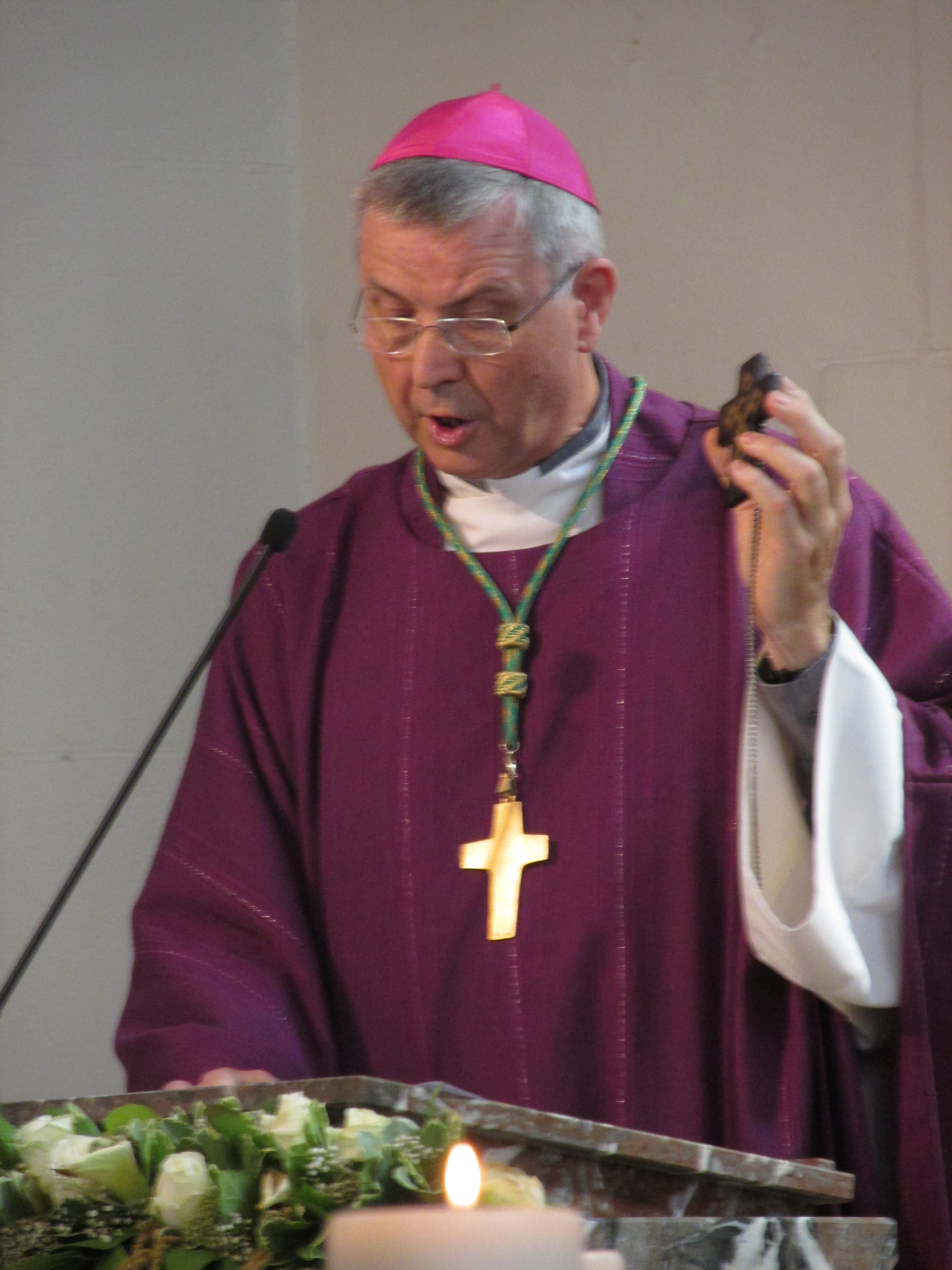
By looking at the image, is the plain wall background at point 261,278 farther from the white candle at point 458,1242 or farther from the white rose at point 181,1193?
the white candle at point 458,1242

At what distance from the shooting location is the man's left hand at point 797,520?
240cm

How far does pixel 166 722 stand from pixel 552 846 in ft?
1.98

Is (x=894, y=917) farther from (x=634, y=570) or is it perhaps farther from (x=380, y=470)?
(x=380, y=470)

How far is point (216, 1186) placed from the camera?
141 centimetres

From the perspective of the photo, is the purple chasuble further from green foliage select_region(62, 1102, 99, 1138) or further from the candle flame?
the candle flame

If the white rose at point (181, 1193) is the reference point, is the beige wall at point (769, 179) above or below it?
above

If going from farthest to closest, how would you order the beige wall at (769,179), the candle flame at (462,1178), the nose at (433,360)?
the beige wall at (769,179)
the nose at (433,360)
the candle flame at (462,1178)

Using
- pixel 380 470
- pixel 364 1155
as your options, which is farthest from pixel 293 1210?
pixel 380 470

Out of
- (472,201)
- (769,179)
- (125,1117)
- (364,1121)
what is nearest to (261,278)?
(769,179)

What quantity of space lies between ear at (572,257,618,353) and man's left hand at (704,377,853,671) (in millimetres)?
507

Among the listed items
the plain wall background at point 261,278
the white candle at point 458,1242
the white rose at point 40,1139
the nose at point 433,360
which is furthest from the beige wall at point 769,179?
the white candle at point 458,1242

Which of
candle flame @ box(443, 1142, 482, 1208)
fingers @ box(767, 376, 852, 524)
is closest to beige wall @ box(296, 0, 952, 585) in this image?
fingers @ box(767, 376, 852, 524)

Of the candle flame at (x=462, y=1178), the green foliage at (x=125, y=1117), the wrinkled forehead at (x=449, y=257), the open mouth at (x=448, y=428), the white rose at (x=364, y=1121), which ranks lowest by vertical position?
the green foliage at (x=125, y=1117)

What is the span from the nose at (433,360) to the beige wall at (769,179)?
1279 millimetres
